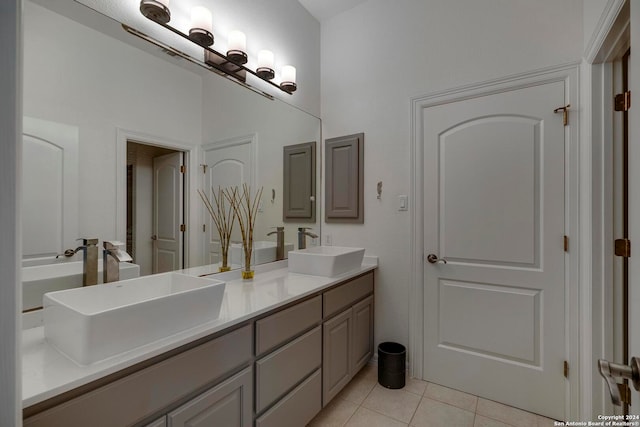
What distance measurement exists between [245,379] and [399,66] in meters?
2.34

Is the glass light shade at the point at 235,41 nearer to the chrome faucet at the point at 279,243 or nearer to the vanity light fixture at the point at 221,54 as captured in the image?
the vanity light fixture at the point at 221,54

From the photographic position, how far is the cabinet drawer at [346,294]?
184 cm

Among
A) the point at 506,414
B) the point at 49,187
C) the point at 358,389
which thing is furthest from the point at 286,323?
the point at 506,414

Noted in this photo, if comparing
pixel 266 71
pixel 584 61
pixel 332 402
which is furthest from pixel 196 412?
pixel 584 61

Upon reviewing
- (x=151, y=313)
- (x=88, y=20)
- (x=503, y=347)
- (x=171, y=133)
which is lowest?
(x=503, y=347)

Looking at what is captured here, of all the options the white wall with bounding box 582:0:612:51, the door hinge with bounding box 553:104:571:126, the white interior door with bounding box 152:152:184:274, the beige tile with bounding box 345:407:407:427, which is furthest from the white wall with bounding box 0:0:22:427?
the door hinge with bounding box 553:104:571:126

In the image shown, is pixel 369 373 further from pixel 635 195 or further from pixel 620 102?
pixel 620 102

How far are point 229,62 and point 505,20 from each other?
5.90 feet

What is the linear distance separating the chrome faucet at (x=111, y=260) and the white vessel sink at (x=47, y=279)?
0.7 inches

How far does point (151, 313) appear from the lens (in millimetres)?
992

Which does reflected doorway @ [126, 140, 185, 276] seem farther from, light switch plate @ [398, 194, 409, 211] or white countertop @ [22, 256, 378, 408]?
light switch plate @ [398, 194, 409, 211]

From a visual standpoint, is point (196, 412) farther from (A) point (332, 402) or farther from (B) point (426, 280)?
(B) point (426, 280)

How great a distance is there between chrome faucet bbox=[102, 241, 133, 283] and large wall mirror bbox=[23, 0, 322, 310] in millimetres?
56

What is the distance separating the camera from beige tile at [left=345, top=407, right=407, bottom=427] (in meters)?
1.77
